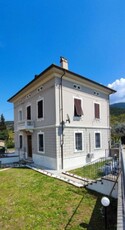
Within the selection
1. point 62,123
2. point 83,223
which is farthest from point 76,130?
point 83,223

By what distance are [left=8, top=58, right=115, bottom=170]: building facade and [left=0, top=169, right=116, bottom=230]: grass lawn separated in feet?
12.8

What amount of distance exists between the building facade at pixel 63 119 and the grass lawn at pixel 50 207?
3911mm

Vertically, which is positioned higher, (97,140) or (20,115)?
(20,115)

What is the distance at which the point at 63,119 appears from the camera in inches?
481

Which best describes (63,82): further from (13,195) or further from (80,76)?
(13,195)

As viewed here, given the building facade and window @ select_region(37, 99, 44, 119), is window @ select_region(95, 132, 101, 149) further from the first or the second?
window @ select_region(37, 99, 44, 119)

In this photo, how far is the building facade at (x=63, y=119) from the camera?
39.2ft

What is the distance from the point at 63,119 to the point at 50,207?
6939mm

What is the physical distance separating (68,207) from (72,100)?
8.55m

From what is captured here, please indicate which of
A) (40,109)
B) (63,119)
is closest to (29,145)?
(40,109)

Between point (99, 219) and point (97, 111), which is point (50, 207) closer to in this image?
point (99, 219)

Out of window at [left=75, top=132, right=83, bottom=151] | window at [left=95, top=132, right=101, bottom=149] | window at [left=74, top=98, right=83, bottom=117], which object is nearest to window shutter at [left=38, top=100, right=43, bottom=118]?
window at [left=74, top=98, right=83, bottom=117]

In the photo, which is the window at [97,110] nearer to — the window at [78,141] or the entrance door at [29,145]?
the window at [78,141]

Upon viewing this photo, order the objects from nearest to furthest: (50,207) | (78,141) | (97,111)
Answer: (50,207), (78,141), (97,111)
